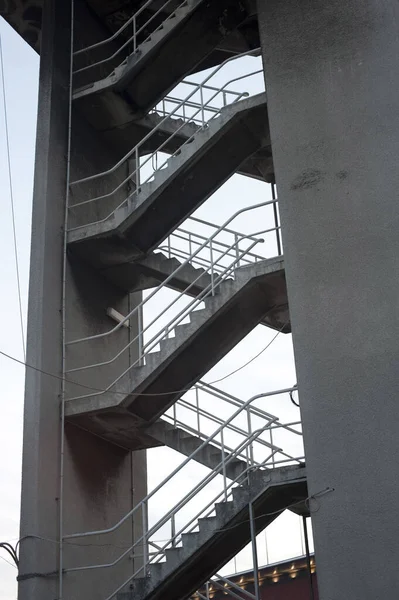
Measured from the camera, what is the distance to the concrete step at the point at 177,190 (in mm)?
14000

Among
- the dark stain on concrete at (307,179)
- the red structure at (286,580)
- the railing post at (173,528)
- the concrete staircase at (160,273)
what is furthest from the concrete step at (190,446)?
the red structure at (286,580)

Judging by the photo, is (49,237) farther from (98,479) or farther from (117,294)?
(98,479)

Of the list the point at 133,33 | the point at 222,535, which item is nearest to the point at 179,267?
the point at 222,535

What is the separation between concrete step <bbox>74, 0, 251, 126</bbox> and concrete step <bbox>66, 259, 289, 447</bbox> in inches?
192

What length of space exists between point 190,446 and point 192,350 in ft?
5.40

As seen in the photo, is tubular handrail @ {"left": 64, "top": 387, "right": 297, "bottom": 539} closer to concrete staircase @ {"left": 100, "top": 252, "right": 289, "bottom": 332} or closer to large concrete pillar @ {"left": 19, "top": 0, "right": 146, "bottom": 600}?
large concrete pillar @ {"left": 19, "top": 0, "right": 146, "bottom": 600}

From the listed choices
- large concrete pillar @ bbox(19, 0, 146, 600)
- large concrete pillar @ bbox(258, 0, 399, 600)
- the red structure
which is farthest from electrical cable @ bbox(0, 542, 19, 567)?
the red structure

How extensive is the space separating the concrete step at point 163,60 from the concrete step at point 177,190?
214 centimetres

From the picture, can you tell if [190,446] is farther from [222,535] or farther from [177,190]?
[177,190]

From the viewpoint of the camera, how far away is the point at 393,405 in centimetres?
1046

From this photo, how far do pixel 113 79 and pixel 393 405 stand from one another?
8.37 meters

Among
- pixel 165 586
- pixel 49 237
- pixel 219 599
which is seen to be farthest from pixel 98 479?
pixel 219 599

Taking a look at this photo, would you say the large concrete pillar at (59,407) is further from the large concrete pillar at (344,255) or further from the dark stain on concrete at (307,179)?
the dark stain on concrete at (307,179)

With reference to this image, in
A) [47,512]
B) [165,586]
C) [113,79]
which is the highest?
[113,79]
